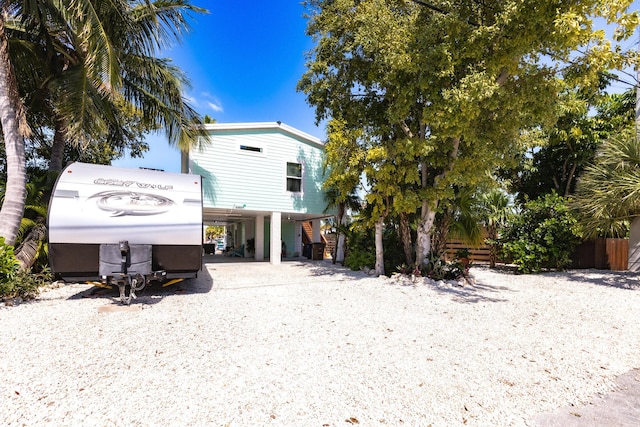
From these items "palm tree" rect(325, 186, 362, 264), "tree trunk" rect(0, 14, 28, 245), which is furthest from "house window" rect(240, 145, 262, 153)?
"tree trunk" rect(0, 14, 28, 245)

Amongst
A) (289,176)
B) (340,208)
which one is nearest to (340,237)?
(340,208)

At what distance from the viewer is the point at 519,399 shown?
9.56 ft

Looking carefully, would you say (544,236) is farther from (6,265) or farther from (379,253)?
(6,265)

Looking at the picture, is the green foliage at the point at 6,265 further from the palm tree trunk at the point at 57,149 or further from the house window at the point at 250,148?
the house window at the point at 250,148

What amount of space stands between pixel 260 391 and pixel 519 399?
2394 millimetres

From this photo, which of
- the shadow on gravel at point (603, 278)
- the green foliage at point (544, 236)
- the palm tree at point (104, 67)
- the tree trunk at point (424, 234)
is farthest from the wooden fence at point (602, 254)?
the palm tree at point (104, 67)

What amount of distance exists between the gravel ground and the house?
19.5 feet

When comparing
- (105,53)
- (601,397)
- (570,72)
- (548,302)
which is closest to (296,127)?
(105,53)

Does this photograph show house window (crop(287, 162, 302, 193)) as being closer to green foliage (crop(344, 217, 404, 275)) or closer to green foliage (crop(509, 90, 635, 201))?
green foliage (crop(344, 217, 404, 275))

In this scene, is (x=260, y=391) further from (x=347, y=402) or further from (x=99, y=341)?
(x=99, y=341)

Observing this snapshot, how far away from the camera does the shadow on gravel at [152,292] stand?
21.1 feet

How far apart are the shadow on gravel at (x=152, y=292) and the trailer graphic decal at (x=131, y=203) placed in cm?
175

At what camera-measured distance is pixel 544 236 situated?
1050cm

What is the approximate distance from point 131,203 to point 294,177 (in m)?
7.88
